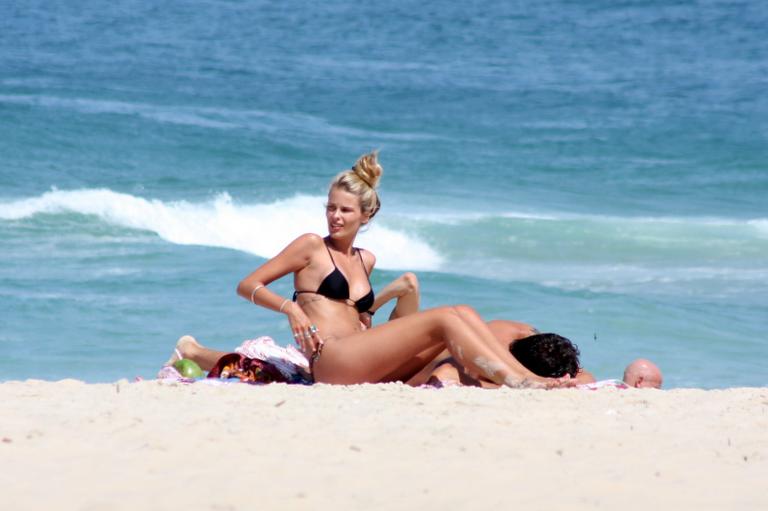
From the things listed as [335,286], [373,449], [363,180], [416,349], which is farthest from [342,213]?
[373,449]

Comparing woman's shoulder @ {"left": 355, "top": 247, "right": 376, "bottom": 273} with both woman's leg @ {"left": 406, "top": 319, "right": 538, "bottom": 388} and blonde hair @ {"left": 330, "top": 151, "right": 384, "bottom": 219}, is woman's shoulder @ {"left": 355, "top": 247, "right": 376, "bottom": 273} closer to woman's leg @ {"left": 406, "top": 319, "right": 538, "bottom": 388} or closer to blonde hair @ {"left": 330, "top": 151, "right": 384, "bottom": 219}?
blonde hair @ {"left": 330, "top": 151, "right": 384, "bottom": 219}

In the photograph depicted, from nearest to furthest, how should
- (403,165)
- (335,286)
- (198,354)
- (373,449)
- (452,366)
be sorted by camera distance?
(373,449)
(452,366)
(335,286)
(198,354)
(403,165)

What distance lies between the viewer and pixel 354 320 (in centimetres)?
589

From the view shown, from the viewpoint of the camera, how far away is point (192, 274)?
1158 cm

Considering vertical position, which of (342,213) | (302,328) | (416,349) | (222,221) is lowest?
(416,349)

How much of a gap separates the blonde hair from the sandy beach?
115 centimetres

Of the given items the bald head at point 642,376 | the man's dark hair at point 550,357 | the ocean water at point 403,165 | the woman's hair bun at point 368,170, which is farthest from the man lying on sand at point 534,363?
the ocean water at point 403,165

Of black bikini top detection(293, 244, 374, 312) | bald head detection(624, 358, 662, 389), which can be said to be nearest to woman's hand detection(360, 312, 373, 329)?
black bikini top detection(293, 244, 374, 312)

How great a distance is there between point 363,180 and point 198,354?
135 centimetres

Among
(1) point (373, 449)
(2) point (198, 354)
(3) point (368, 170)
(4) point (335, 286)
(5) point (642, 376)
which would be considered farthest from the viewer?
(2) point (198, 354)

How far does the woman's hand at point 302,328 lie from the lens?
5473 millimetres

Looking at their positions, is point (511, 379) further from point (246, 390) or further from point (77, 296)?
point (77, 296)

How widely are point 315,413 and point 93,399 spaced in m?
0.98

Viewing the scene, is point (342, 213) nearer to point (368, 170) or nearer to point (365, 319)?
point (368, 170)
